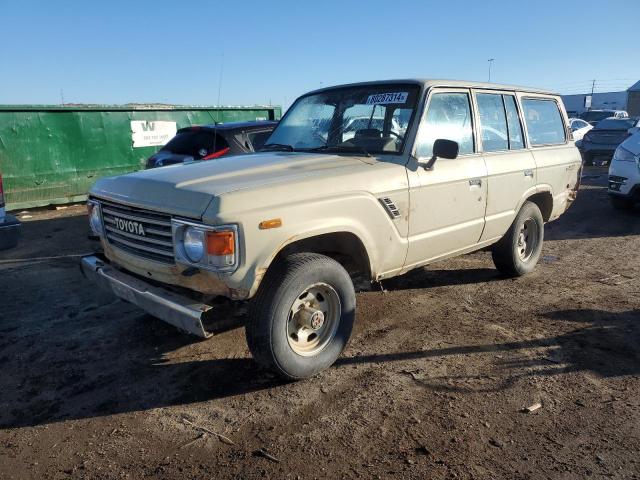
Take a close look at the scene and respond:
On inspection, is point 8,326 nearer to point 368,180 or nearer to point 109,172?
point 368,180

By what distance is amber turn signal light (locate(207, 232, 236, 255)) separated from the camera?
2871 mm

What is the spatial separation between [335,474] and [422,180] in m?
2.31

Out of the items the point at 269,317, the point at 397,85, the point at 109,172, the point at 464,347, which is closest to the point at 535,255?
the point at 464,347

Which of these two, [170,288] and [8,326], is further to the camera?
[8,326]

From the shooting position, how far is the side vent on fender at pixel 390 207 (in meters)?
3.70

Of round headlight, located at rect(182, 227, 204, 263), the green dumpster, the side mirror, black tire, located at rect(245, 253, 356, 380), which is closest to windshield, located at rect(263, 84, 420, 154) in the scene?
the side mirror

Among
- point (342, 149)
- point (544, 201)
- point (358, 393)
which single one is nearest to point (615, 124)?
point (544, 201)

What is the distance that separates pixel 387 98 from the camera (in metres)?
4.29

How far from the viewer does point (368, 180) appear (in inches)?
142

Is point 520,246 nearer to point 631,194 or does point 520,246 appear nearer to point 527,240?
point 527,240

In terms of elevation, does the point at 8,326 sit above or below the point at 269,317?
below

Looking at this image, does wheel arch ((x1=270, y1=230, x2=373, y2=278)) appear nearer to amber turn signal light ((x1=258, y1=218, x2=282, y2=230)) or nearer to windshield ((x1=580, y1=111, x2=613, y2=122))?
amber turn signal light ((x1=258, y1=218, x2=282, y2=230))

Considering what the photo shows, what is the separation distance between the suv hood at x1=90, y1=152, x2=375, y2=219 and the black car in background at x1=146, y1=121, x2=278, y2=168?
3.52 metres

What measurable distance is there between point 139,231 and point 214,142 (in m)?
4.51
